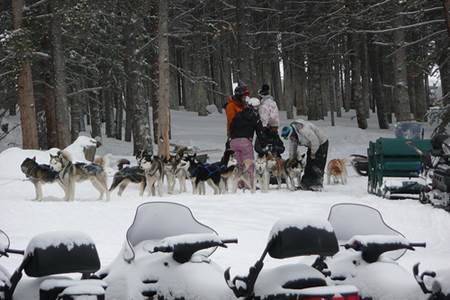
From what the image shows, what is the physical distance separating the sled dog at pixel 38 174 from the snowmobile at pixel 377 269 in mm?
10377

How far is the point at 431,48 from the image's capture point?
94.8 ft

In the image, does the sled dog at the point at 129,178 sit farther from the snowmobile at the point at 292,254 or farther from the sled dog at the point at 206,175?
the snowmobile at the point at 292,254

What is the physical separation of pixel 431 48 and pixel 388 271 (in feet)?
85.2

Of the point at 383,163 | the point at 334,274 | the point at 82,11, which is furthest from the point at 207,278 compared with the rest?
the point at 82,11

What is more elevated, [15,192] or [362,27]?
[362,27]

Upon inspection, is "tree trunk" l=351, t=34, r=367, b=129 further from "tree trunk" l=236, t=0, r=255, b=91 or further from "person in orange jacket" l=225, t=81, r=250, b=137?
"person in orange jacket" l=225, t=81, r=250, b=137

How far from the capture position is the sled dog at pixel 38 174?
563 inches

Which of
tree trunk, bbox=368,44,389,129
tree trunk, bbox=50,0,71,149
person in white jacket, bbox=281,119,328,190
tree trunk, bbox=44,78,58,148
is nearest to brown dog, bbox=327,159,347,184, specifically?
person in white jacket, bbox=281,119,328,190

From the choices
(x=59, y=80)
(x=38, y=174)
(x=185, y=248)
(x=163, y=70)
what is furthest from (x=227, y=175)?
(x=185, y=248)

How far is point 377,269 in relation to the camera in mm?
4438

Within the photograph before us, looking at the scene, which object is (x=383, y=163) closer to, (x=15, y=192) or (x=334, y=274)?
(x=15, y=192)

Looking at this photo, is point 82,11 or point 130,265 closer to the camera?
point 130,265

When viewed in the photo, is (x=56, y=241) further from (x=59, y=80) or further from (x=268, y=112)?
(x=59, y=80)

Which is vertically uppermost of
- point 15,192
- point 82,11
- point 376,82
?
point 82,11
